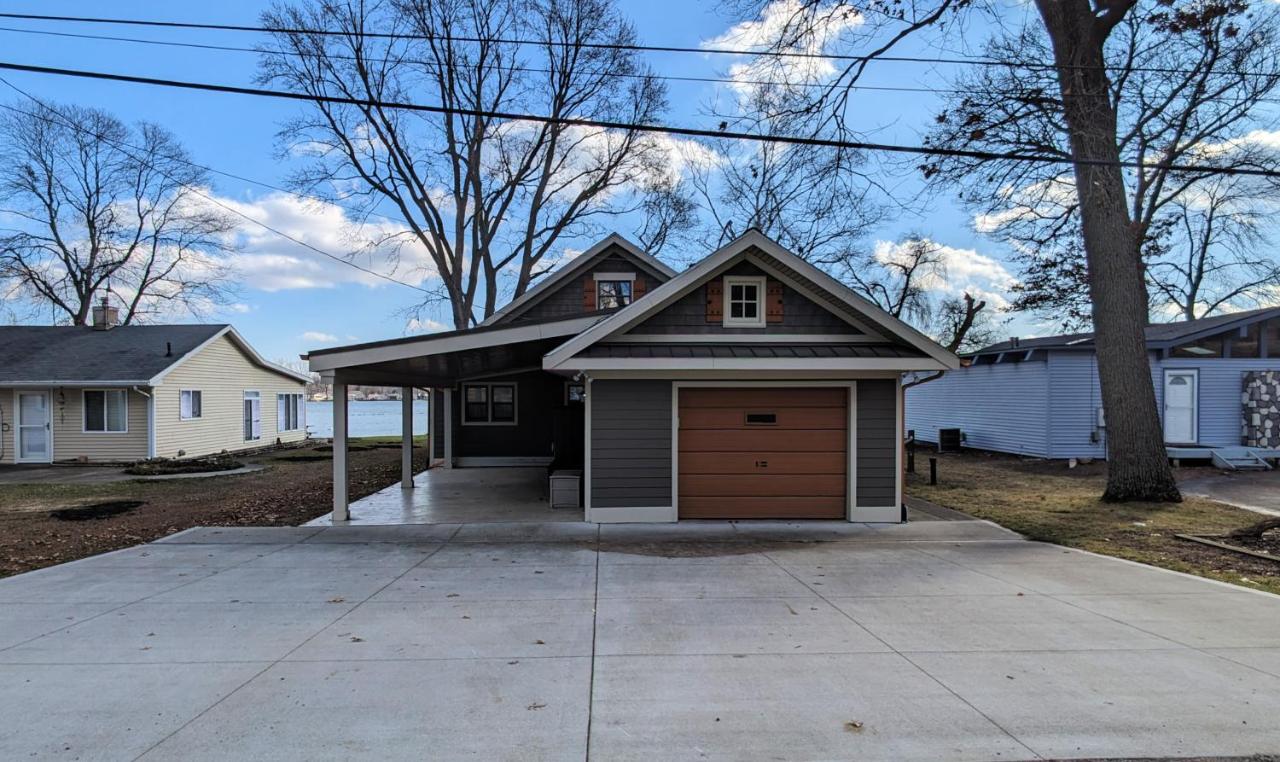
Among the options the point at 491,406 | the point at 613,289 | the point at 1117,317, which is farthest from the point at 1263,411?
the point at 491,406

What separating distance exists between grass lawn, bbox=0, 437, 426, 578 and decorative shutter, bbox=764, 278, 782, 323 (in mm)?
7825

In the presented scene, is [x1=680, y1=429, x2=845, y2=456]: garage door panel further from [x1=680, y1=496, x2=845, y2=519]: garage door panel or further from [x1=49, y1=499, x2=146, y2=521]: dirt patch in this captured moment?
[x1=49, y1=499, x2=146, y2=521]: dirt patch

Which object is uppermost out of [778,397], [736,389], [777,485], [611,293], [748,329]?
[611,293]

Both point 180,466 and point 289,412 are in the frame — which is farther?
point 289,412

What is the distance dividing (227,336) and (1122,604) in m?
26.1

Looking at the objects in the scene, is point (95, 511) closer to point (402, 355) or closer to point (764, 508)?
point (402, 355)

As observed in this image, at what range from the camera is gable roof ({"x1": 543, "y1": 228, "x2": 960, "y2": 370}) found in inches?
376

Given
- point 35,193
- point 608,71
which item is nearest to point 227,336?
point 35,193

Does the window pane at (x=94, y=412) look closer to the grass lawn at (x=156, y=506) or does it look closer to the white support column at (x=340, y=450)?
the grass lawn at (x=156, y=506)

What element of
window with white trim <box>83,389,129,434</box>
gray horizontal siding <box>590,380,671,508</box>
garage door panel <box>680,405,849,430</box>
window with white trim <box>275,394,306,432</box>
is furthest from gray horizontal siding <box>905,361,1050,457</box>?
window with white trim <box>275,394,306,432</box>

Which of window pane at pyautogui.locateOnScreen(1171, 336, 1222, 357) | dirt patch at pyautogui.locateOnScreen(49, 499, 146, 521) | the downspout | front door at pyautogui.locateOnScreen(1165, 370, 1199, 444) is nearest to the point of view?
dirt patch at pyautogui.locateOnScreen(49, 499, 146, 521)

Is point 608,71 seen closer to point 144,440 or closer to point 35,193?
point 144,440

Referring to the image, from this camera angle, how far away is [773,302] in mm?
10148

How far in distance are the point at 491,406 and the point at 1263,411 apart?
69.4 ft
